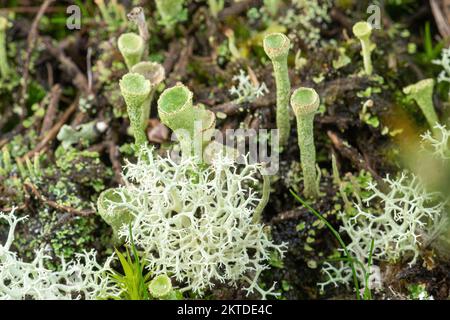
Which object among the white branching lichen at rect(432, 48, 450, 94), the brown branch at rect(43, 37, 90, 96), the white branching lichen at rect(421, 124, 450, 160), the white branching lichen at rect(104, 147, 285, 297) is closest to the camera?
the white branching lichen at rect(104, 147, 285, 297)

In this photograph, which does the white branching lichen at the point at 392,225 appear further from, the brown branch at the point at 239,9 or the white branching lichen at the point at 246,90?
the brown branch at the point at 239,9

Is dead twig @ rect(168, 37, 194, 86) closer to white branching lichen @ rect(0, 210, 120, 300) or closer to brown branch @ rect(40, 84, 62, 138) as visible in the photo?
brown branch @ rect(40, 84, 62, 138)

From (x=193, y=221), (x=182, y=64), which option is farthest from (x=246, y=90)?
(x=193, y=221)

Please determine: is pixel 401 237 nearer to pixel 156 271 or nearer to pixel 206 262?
pixel 206 262

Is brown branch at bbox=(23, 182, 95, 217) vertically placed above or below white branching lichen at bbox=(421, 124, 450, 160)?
below

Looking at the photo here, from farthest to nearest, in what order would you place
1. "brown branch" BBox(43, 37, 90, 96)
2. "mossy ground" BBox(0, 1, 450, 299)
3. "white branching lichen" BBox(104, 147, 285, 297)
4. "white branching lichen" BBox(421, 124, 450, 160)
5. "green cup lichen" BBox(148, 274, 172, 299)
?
1. "brown branch" BBox(43, 37, 90, 96)
2. "mossy ground" BBox(0, 1, 450, 299)
3. "white branching lichen" BBox(421, 124, 450, 160)
4. "white branching lichen" BBox(104, 147, 285, 297)
5. "green cup lichen" BBox(148, 274, 172, 299)

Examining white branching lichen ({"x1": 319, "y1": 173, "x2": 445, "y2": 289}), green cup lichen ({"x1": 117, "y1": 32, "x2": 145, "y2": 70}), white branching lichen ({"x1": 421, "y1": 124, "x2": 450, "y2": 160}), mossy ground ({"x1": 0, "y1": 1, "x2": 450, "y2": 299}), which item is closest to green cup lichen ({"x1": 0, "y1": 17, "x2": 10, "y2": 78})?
mossy ground ({"x1": 0, "y1": 1, "x2": 450, "y2": 299})

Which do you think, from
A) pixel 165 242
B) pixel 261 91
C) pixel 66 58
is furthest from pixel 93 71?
pixel 165 242
